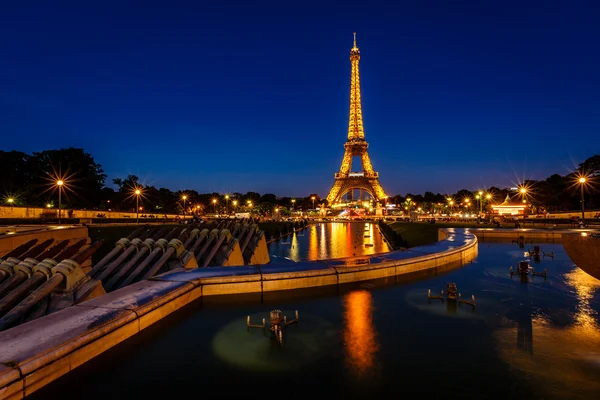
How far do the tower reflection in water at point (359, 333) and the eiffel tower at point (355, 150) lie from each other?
111 m

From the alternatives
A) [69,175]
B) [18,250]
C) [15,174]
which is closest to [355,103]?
[69,175]

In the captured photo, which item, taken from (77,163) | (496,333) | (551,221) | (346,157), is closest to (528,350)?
(496,333)

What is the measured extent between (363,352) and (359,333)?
702 millimetres

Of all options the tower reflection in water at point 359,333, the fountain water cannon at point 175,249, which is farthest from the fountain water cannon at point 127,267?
the tower reflection in water at point 359,333

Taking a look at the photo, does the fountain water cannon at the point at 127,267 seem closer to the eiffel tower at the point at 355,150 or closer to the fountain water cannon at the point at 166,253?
the fountain water cannon at the point at 166,253

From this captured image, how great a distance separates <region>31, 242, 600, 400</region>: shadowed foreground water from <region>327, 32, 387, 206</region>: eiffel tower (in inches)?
4380

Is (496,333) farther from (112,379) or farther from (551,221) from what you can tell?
(551,221)

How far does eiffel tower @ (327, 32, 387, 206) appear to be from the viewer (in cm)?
11501

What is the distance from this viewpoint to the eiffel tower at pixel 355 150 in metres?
115

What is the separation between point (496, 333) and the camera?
5699 mm

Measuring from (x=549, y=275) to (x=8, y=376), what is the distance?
40.2 feet

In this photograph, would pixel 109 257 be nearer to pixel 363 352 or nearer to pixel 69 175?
pixel 363 352

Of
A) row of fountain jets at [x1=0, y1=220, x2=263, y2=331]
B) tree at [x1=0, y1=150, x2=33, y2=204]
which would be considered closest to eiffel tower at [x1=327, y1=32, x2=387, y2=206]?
tree at [x1=0, y1=150, x2=33, y2=204]

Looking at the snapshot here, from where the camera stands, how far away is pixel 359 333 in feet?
18.9
